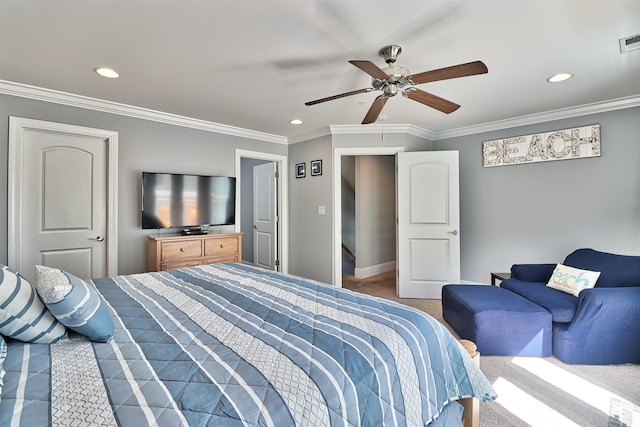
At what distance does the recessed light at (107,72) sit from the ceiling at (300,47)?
0.18 feet

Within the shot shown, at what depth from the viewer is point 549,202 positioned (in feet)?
12.0

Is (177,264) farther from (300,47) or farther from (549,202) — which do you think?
(549,202)

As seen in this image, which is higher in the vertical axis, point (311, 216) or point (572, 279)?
point (311, 216)

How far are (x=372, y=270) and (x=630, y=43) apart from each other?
166 inches

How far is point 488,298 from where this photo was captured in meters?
2.61

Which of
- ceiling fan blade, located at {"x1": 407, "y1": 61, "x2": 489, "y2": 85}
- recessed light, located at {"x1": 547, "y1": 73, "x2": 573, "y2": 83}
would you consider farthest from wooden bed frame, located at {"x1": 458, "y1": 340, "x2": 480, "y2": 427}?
recessed light, located at {"x1": 547, "y1": 73, "x2": 573, "y2": 83}

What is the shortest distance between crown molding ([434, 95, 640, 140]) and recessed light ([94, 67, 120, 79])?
4097 mm

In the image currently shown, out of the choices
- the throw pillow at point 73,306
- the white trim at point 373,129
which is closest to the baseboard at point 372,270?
the white trim at point 373,129

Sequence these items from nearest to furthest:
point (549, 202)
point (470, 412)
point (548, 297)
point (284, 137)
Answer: point (470, 412) < point (548, 297) < point (549, 202) < point (284, 137)

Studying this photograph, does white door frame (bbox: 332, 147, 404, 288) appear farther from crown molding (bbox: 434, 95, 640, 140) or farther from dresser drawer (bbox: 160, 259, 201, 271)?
dresser drawer (bbox: 160, 259, 201, 271)

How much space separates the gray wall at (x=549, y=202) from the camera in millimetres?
3188

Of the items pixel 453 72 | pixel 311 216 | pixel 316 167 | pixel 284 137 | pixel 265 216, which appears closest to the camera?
pixel 453 72

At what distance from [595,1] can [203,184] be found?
3.69 meters

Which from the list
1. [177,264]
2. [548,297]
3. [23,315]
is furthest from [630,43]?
[177,264]
